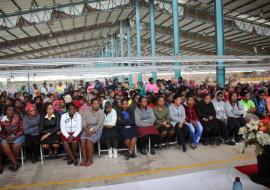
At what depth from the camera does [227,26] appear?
17406 millimetres

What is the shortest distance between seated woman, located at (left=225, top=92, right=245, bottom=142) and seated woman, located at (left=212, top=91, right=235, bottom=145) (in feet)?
0.29

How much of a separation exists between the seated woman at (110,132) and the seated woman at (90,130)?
161mm

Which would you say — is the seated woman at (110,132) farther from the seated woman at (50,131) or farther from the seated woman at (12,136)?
the seated woman at (12,136)

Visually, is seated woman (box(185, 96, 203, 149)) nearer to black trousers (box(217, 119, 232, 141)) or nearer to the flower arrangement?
black trousers (box(217, 119, 232, 141))

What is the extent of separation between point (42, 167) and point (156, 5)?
47.4 ft

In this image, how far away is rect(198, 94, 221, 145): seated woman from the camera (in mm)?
5789

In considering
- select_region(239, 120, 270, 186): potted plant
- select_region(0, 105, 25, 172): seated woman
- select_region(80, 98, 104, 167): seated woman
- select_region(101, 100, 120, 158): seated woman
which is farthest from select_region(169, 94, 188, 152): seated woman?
select_region(0, 105, 25, 172): seated woman

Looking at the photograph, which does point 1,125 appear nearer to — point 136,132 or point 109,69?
point 136,132

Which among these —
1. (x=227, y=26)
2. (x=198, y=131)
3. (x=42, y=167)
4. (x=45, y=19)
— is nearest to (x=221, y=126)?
(x=198, y=131)

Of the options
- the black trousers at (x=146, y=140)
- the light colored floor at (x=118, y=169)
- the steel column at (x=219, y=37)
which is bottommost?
the light colored floor at (x=118, y=169)

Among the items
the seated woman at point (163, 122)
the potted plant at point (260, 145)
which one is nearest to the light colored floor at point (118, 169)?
the seated woman at point (163, 122)

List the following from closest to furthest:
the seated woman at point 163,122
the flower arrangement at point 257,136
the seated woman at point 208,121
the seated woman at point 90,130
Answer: the flower arrangement at point 257,136, the seated woman at point 90,130, the seated woman at point 163,122, the seated woman at point 208,121

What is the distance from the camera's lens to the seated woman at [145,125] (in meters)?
5.35

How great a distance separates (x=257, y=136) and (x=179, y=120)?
290cm
